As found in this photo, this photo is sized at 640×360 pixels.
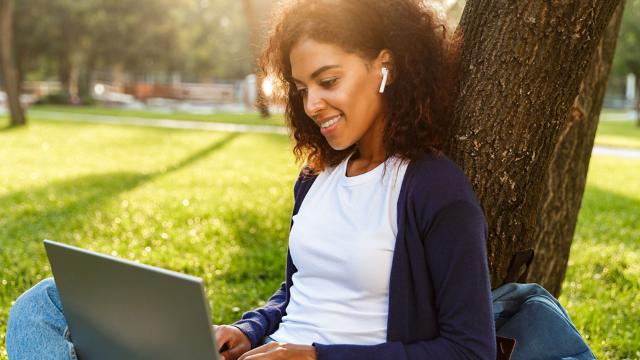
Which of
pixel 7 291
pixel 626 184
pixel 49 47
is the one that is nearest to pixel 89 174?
pixel 7 291

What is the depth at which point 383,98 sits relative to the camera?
2043 millimetres

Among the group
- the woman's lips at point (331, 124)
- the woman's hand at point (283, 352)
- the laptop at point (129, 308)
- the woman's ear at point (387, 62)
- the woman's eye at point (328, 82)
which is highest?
the woman's ear at point (387, 62)

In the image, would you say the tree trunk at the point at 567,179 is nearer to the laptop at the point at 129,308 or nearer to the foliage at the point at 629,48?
the laptop at the point at 129,308

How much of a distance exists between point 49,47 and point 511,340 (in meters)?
35.5

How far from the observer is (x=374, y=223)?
6.19 ft

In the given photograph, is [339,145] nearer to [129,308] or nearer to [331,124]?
[331,124]

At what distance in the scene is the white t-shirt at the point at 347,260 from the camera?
1.87 m

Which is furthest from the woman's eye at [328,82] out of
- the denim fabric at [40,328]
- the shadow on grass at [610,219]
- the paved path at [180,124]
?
the paved path at [180,124]

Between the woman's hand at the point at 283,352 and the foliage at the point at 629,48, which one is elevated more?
the foliage at the point at 629,48

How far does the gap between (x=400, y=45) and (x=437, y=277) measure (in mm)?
625

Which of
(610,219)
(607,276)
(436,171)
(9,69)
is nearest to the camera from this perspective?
(436,171)

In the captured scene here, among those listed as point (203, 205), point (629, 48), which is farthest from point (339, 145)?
point (629, 48)

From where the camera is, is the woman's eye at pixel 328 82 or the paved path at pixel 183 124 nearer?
the woman's eye at pixel 328 82

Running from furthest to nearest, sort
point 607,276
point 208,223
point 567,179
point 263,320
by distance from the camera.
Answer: point 208,223 < point 607,276 < point 567,179 < point 263,320
